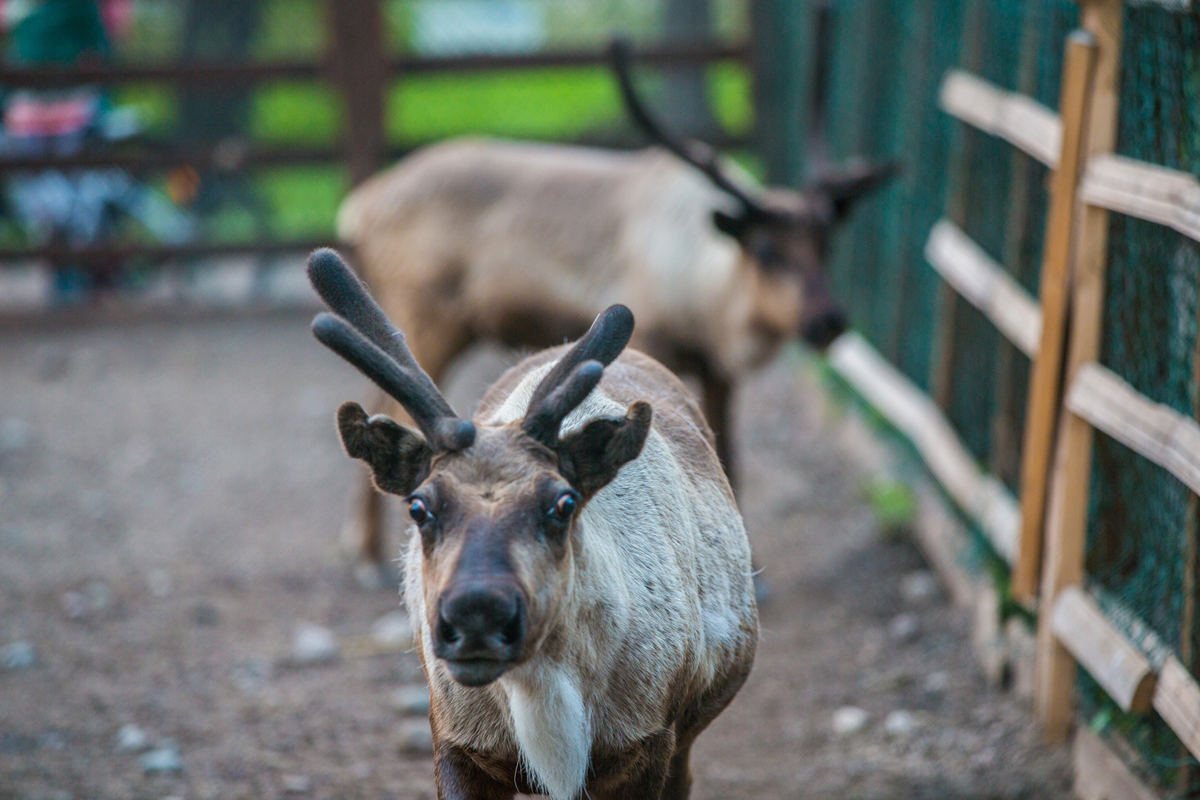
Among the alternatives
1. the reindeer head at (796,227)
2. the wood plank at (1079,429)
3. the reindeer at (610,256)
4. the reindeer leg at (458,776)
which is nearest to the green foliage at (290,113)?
the reindeer at (610,256)

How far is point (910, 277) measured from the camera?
226 inches

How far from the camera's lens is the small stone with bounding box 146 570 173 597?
496cm

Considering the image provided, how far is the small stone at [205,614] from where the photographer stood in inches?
186

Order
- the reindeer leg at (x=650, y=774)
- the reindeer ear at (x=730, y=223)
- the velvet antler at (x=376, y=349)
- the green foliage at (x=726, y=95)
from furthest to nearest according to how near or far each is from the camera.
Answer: the green foliage at (x=726, y=95) < the reindeer ear at (x=730, y=223) < the reindeer leg at (x=650, y=774) < the velvet antler at (x=376, y=349)

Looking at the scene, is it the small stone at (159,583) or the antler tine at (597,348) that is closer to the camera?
the antler tine at (597,348)

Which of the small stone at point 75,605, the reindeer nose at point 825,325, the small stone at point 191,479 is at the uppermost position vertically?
the reindeer nose at point 825,325

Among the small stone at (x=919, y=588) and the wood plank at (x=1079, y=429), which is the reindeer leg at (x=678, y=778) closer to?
the wood plank at (x=1079, y=429)

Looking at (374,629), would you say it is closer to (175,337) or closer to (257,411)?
(257,411)

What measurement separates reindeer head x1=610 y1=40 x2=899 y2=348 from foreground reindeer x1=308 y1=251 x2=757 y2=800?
238 cm

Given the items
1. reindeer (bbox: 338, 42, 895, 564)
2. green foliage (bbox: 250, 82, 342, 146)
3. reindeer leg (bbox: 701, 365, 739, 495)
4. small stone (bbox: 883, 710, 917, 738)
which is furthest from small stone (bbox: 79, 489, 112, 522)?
green foliage (bbox: 250, 82, 342, 146)

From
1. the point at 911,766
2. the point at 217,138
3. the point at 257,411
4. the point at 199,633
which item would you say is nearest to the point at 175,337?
the point at 257,411

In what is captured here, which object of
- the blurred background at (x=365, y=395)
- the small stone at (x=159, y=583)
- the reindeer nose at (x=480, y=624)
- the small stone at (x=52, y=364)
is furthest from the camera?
the small stone at (x=52, y=364)

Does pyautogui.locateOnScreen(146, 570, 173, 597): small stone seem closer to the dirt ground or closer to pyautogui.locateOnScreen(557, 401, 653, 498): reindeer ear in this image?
the dirt ground

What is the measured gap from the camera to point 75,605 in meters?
4.77
